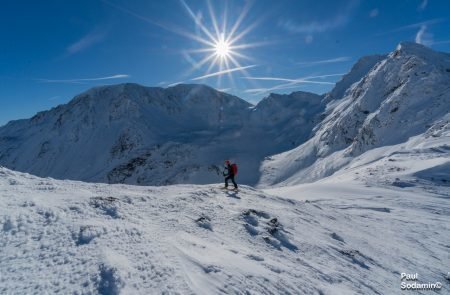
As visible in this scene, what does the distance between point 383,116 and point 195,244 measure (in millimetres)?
118071

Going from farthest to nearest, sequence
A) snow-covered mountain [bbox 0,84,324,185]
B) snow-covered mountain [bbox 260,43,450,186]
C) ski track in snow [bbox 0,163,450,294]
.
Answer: snow-covered mountain [bbox 0,84,324,185]
snow-covered mountain [bbox 260,43,450,186]
ski track in snow [bbox 0,163,450,294]

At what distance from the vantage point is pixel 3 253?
26.7 ft

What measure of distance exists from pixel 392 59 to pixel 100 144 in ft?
466

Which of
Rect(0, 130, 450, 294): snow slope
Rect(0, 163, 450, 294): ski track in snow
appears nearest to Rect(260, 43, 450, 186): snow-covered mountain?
Rect(0, 130, 450, 294): snow slope

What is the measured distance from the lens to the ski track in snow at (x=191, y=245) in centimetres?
804

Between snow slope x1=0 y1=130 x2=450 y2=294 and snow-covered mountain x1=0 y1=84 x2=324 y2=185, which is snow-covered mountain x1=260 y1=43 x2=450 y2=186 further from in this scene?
snow slope x1=0 y1=130 x2=450 y2=294

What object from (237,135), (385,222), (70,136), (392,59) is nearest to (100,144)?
(70,136)

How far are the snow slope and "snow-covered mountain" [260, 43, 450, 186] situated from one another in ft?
261

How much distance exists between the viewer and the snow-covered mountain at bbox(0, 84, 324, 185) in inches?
5797

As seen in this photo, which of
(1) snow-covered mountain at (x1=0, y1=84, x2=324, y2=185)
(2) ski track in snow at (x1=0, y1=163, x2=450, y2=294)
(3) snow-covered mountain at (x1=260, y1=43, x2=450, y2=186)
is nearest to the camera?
(2) ski track in snow at (x1=0, y1=163, x2=450, y2=294)

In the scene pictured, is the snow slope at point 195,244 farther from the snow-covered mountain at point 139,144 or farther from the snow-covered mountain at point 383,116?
the snow-covered mountain at point 139,144

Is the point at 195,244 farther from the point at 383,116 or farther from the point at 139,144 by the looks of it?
the point at 139,144

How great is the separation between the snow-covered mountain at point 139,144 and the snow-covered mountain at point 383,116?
18.5m

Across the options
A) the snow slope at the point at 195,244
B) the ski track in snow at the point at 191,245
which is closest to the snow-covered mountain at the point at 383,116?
the snow slope at the point at 195,244
